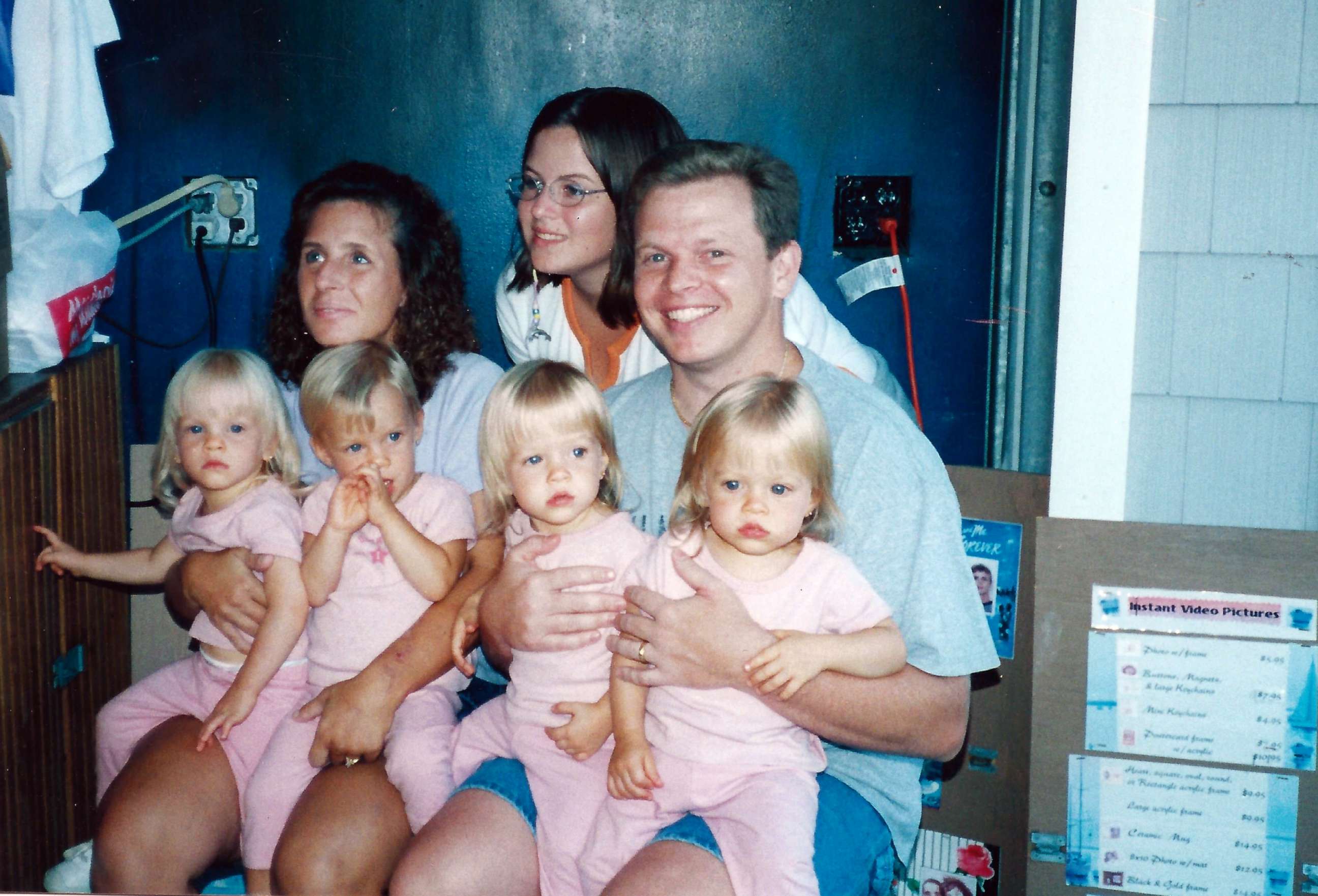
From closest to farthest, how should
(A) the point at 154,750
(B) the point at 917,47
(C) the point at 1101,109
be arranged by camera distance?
Result: (A) the point at 154,750 < (C) the point at 1101,109 < (B) the point at 917,47

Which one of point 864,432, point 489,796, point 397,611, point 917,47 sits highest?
point 917,47

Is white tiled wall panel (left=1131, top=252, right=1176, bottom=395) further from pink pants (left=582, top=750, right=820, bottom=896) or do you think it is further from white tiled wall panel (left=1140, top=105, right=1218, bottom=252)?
pink pants (left=582, top=750, right=820, bottom=896)

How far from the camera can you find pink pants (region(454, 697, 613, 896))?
1.28 metres

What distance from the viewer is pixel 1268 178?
5.28 feet

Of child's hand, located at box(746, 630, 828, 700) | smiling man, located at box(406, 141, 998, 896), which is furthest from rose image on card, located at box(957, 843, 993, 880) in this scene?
child's hand, located at box(746, 630, 828, 700)

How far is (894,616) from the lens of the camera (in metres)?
1.32

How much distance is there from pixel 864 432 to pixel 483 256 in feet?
3.30

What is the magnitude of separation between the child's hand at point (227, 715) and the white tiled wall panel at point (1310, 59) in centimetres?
159

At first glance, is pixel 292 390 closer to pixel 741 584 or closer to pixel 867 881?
pixel 741 584

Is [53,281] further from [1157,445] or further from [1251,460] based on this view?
[1251,460]

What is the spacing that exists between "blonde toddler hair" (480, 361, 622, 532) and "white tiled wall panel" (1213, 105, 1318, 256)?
3.22 ft

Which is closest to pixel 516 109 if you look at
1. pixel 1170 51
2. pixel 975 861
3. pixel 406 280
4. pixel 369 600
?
pixel 406 280

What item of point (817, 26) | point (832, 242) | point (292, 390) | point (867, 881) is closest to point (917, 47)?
point (817, 26)

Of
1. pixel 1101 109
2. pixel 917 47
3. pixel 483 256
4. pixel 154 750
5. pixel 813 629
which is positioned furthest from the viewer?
pixel 483 256
